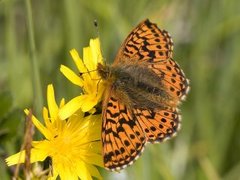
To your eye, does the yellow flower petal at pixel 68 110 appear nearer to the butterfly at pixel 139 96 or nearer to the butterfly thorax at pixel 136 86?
the butterfly at pixel 139 96

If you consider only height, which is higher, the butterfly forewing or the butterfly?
the butterfly forewing

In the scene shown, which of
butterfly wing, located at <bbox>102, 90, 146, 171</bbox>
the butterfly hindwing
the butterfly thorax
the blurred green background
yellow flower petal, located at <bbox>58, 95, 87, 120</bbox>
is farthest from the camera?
the blurred green background

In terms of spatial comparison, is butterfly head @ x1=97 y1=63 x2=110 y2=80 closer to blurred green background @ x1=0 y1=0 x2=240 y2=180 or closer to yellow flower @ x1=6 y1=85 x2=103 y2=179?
yellow flower @ x1=6 y1=85 x2=103 y2=179

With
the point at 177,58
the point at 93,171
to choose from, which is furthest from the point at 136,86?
the point at 177,58

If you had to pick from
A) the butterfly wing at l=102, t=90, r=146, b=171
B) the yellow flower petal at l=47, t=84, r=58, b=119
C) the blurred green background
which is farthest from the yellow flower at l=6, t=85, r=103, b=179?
the blurred green background

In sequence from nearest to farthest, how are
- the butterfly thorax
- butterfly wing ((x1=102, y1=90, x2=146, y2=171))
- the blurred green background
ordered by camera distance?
1. butterfly wing ((x1=102, y1=90, x2=146, y2=171))
2. the butterfly thorax
3. the blurred green background

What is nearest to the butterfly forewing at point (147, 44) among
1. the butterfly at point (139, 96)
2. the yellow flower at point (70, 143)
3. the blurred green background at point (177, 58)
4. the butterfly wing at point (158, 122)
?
the butterfly at point (139, 96)

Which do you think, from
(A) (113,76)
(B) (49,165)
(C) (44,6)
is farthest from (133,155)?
(C) (44,6)
